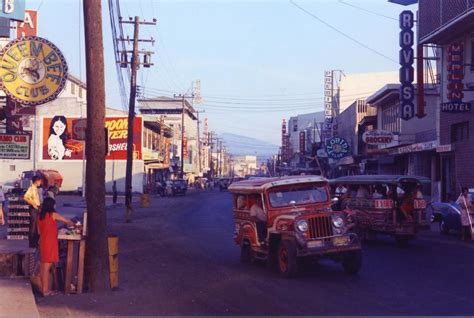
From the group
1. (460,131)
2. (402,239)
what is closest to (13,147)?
(402,239)

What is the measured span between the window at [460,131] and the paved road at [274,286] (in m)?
13.5

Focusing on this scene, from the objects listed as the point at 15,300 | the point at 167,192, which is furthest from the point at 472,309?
the point at 167,192

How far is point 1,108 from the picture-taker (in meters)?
18.5

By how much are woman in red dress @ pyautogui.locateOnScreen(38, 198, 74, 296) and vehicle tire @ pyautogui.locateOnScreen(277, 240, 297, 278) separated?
4.66 m

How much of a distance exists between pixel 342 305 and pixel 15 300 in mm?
5120

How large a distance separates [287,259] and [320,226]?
3.17 ft

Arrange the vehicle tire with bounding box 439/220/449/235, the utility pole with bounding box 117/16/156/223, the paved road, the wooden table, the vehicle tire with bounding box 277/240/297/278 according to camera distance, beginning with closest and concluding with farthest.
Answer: the paved road
the wooden table
the vehicle tire with bounding box 277/240/297/278
the vehicle tire with bounding box 439/220/449/235
the utility pole with bounding box 117/16/156/223

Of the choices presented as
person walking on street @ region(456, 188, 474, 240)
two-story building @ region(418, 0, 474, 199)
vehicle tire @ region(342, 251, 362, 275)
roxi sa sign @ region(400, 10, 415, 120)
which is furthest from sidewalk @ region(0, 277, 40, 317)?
roxi sa sign @ region(400, 10, 415, 120)

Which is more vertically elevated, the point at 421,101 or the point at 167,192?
the point at 421,101

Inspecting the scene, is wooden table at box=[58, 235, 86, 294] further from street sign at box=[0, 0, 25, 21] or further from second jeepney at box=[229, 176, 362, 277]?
street sign at box=[0, 0, 25, 21]

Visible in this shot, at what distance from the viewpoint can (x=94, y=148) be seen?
12.8 metres

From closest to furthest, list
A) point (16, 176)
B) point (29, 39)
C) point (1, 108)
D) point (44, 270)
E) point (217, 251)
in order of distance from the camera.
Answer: point (44, 270) < point (29, 39) < point (1, 108) < point (217, 251) < point (16, 176)

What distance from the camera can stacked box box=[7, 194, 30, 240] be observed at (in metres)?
21.1

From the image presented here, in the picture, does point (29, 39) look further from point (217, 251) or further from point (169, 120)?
point (169, 120)
